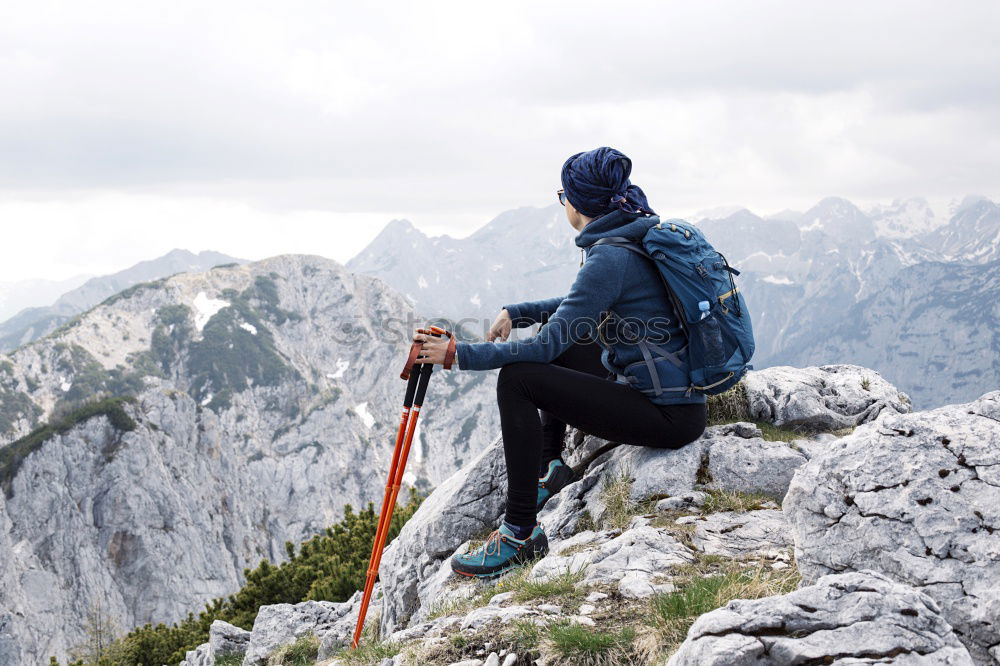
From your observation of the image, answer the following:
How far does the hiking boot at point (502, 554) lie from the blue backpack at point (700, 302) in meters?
2.01

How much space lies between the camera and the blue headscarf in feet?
22.4

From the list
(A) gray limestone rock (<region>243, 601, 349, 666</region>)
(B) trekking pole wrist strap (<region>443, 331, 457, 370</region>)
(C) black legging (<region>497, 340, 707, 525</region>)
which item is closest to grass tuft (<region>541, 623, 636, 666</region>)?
(C) black legging (<region>497, 340, 707, 525</region>)

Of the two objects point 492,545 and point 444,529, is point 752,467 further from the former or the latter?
point 444,529

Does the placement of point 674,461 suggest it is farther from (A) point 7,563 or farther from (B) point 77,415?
(B) point 77,415

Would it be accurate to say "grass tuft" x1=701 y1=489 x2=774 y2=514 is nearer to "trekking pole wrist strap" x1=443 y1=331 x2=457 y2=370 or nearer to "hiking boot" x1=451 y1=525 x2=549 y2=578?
"hiking boot" x1=451 y1=525 x2=549 y2=578

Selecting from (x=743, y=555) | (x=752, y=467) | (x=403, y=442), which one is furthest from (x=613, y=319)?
(x=403, y=442)

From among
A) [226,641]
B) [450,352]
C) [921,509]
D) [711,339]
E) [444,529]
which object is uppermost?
[450,352]

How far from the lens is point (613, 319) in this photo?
273 inches

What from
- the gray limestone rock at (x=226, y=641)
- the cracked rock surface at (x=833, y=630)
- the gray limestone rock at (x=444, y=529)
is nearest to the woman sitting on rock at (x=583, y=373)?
the gray limestone rock at (x=444, y=529)

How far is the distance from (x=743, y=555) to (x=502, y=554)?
2.31 m

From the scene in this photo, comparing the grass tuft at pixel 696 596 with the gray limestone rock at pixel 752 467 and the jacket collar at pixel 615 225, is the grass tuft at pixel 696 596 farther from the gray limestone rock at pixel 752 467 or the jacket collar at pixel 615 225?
the jacket collar at pixel 615 225

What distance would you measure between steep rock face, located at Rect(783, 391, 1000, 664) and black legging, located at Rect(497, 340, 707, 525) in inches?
84.0

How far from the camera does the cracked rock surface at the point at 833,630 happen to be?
3.29 meters

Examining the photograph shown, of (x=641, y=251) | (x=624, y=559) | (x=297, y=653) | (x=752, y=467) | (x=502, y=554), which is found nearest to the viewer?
(x=624, y=559)
